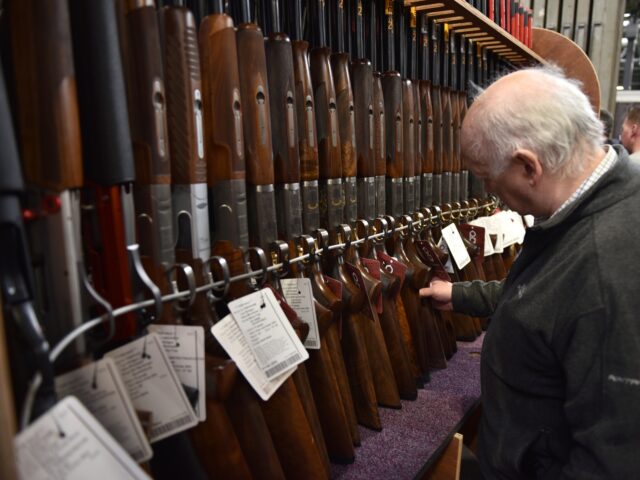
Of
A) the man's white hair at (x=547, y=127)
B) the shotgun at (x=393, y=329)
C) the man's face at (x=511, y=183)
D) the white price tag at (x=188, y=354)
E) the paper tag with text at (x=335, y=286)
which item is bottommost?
the shotgun at (x=393, y=329)

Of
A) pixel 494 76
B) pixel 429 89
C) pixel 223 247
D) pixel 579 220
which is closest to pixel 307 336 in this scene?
pixel 223 247

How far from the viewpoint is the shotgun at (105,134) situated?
562 millimetres

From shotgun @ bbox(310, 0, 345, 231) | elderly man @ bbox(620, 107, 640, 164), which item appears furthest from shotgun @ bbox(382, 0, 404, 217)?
elderly man @ bbox(620, 107, 640, 164)

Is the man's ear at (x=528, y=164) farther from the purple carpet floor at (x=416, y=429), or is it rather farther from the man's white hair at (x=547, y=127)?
the purple carpet floor at (x=416, y=429)

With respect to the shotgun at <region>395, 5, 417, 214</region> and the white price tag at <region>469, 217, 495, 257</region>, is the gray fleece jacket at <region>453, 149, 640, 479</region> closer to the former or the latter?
the shotgun at <region>395, 5, 417, 214</region>

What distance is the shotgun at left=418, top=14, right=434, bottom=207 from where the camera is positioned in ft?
4.33

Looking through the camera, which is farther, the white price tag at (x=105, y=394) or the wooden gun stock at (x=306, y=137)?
the wooden gun stock at (x=306, y=137)

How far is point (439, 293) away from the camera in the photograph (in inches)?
47.4

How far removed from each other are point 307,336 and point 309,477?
0.21m

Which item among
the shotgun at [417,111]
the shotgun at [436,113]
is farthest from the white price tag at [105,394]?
the shotgun at [436,113]

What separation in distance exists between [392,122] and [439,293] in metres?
0.43

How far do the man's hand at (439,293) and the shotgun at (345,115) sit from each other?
28 centimetres

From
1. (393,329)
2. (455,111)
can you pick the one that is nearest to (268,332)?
(393,329)

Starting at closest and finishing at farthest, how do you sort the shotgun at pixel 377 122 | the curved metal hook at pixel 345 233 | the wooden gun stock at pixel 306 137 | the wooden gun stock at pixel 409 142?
the wooden gun stock at pixel 306 137, the curved metal hook at pixel 345 233, the shotgun at pixel 377 122, the wooden gun stock at pixel 409 142
